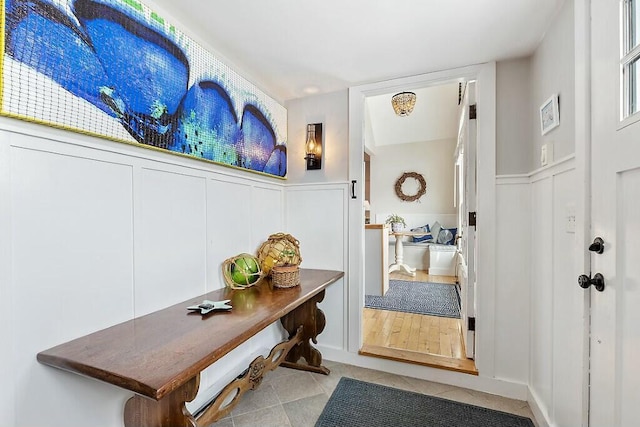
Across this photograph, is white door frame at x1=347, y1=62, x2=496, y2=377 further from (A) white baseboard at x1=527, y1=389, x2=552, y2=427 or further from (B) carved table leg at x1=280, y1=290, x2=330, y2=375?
(B) carved table leg at x1=280, y1=290, x2=330, y2=375

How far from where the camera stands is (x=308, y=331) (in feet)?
7.22

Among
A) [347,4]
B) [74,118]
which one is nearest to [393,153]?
[347,4]

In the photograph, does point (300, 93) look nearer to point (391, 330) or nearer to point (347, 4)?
point (347, 4)

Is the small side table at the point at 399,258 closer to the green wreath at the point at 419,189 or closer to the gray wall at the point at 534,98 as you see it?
the green wreath at the point at 419,189

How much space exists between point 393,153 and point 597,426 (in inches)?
235

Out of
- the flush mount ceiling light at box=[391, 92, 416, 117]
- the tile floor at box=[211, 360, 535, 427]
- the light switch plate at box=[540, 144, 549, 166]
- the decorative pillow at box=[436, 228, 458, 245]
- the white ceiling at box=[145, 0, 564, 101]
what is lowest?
the tile floor at box=[211, 360, 535, 427]

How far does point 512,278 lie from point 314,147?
1747mm

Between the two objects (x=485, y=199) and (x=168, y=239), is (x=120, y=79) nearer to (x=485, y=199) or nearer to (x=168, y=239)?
(x=168, y=239)

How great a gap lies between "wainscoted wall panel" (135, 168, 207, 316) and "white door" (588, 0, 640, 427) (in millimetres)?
1810

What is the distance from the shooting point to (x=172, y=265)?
4.73 ft

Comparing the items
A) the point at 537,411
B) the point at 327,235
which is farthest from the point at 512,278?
the point at 327,235

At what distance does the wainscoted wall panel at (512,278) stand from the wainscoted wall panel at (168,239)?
1.94 m

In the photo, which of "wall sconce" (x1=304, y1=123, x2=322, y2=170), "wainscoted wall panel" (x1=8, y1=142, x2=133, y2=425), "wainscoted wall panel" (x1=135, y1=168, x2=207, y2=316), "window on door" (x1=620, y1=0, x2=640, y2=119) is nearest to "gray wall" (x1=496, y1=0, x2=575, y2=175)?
"window on door" (x1=620, y1=0, x2=640, y2=119)

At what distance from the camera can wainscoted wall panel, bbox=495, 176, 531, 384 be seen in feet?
5.98
